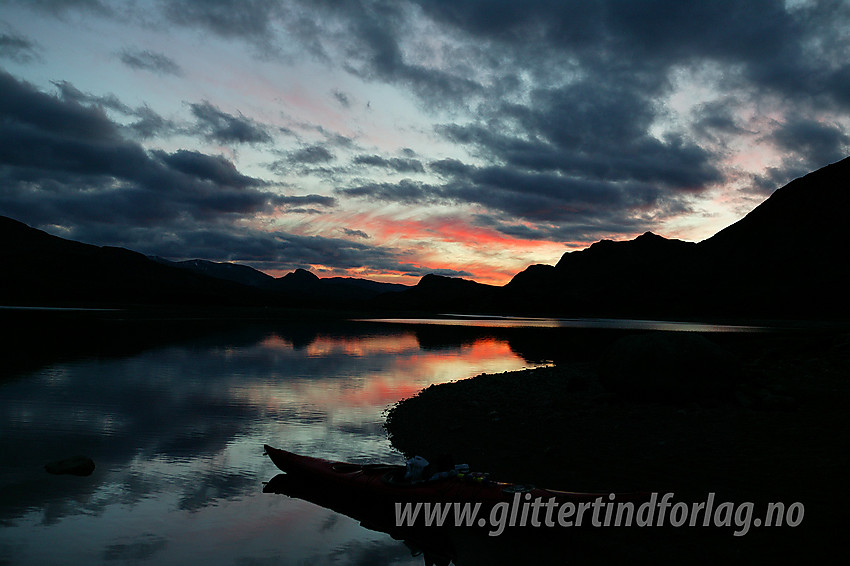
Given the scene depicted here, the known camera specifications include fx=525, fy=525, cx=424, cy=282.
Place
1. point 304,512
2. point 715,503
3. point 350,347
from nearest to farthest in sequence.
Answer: point 715,503 < point 304,512 < point 350,347

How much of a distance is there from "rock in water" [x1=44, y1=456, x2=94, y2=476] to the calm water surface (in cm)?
34

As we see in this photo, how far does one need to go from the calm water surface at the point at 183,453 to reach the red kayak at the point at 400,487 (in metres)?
0.91

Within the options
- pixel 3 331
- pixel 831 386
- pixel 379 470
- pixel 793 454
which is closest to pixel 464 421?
pixel 379 470

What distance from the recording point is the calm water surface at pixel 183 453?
40.2ft

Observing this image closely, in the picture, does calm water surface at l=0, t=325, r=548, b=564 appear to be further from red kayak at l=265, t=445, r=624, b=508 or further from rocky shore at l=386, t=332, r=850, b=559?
rocky shore at l=386, t=332, r=850, b=559

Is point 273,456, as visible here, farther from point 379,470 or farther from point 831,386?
point 831,386

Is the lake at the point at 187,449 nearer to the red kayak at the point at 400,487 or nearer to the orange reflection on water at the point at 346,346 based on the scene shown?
the red kayak at the point at 400,487

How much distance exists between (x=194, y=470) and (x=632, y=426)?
15.4 meters

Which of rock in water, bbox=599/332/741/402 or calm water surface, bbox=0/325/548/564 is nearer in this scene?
calm water surface, bbox=0/325/548/564

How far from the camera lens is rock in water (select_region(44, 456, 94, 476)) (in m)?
16.7

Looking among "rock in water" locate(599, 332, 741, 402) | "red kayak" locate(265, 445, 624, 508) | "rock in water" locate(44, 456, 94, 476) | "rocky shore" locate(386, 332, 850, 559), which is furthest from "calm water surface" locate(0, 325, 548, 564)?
"rock in water" locate(599, 332, 741, 402)

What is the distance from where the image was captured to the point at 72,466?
16.8 m

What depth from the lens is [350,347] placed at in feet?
201

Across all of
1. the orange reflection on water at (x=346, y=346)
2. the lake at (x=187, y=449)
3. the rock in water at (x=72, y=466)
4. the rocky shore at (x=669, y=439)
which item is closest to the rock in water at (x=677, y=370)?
the rocky shore at (x=669, y=439)
